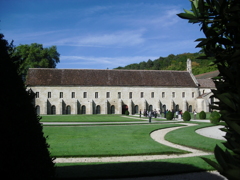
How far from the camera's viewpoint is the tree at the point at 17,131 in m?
4.01

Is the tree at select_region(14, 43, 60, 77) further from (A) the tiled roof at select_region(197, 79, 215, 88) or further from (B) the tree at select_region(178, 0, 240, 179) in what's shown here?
(B) the tree at select_region(178, 0, 240, 179)

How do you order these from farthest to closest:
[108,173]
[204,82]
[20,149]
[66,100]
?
[204,82] < [66,100] < [108,173] < [20,149]

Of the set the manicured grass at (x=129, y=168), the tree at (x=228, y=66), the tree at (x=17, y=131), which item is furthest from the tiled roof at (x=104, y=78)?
the tree at (x=228, y=66)

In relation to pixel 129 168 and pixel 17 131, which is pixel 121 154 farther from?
pixel 17 131

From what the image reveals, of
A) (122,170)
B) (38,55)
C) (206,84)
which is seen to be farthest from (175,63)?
(122,170)

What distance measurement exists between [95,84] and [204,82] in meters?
25.6

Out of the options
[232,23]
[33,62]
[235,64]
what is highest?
[33,62]

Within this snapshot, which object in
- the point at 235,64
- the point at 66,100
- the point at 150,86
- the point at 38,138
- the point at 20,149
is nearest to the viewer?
the point at 235,64

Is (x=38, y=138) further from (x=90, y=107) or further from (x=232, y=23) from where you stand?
(x=90, y=107)

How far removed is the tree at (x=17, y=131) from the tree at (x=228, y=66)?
3182 millimetres

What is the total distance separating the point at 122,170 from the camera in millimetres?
8820

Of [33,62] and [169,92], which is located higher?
[33,62]

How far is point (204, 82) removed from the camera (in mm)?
56844

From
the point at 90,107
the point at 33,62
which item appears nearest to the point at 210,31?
the point at 90,107
